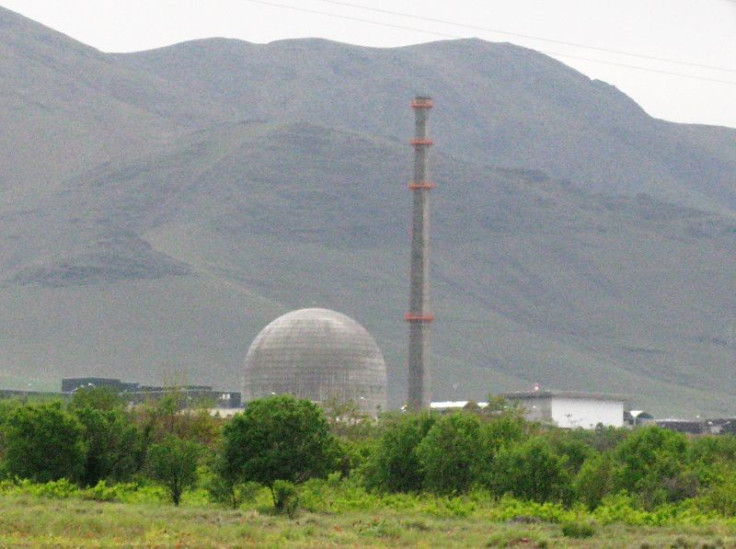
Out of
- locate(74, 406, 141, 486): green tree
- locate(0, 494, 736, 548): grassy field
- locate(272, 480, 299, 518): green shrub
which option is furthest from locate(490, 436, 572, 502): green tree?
locate(74, 406, 141, 486): green tree

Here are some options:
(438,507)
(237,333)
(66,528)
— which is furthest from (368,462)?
(237,333)

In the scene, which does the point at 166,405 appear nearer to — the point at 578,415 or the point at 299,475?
the point at 299,475

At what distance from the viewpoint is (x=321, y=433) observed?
161 ft

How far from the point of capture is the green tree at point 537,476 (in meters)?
48.4

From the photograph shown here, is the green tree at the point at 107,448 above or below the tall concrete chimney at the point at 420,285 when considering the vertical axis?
below

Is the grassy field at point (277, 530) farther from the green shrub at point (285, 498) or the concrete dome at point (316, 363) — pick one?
the concrete dome at point (316, 363)

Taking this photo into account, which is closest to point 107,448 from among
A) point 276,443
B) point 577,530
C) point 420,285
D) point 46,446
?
point 46,446

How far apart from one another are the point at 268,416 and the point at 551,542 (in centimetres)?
1393

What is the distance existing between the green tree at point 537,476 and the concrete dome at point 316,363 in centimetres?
4415

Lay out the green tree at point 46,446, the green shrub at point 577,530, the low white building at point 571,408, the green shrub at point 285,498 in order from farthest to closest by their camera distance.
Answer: the low white building at point 571,408 → the green tree at point 46,446 → the green shrub at point 285,498 → the green shrub at point 577,530

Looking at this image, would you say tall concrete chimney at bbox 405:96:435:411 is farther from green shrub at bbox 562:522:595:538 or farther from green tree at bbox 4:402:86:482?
green shrub at bbox 562:522:595:538

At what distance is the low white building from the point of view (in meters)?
121

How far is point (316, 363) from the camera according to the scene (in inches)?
3740

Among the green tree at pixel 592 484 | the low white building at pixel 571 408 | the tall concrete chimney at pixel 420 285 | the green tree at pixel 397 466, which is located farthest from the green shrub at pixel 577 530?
the low white building at pixel 571 408
